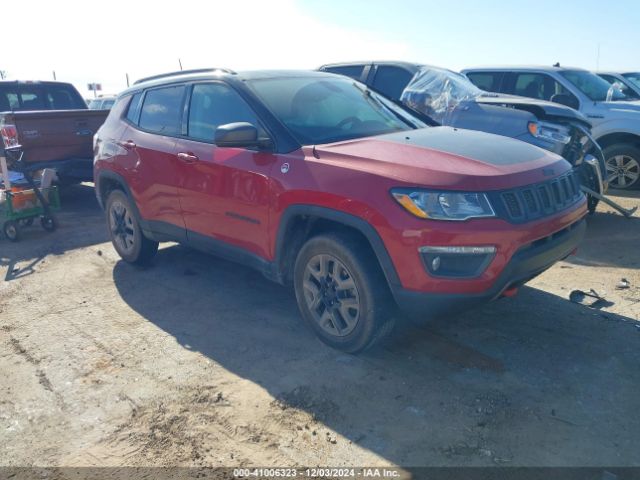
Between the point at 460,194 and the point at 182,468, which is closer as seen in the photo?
the point at 182,468

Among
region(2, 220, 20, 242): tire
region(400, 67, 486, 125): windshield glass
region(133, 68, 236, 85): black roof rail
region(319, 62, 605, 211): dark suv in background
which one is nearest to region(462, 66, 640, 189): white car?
region(319, 62, 605, 211): dark suv in background

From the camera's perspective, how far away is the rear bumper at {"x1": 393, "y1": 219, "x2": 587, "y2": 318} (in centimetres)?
306

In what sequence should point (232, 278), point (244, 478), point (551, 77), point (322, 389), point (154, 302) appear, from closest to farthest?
point (244, 478)
point (322, 389)
point (154, 302)
point (232, 278)
point (551, 77)

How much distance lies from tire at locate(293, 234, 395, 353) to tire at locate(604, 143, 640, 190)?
6.30 metres

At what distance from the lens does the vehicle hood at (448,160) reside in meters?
3.08

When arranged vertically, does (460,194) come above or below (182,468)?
above

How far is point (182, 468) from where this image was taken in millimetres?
2701

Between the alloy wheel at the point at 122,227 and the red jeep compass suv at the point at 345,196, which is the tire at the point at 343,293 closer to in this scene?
the red jeep compass suv at the point at 345,196

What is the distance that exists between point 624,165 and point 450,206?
6513 mm

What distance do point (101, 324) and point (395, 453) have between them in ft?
8.95

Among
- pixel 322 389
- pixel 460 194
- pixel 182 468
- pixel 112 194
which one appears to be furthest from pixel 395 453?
pixel 112 194

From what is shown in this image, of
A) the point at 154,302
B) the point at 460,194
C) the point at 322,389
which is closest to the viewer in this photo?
the point at 460,194

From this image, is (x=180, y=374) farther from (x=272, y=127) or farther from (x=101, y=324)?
(x=272, y=127)

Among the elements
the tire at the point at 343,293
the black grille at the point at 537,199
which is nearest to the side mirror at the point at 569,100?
the black grille at the point at 537,199
